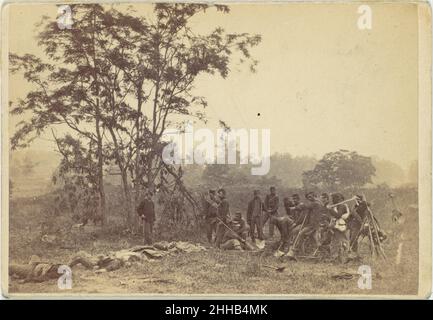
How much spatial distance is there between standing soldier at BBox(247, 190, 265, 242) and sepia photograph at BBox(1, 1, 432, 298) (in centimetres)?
3

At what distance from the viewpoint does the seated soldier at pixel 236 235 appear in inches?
289

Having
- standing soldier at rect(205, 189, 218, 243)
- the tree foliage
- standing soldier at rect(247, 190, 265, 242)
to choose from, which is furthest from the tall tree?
the tree foliage

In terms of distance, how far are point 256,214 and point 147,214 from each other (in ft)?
4.87

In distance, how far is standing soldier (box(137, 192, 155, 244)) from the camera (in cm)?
741

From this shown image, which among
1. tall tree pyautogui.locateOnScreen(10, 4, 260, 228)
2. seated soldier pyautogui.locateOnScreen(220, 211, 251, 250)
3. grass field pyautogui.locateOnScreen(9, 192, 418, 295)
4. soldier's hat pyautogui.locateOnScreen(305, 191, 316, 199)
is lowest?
grass field pyautogui.locateOnScreen(9, 192, 418, 295)

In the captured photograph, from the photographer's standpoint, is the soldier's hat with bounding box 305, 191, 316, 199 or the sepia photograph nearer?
the sepia photograph

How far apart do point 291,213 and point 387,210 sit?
128cm

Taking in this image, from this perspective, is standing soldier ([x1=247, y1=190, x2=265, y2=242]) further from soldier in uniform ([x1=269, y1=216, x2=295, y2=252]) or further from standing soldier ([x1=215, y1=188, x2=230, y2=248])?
standing soldier ([x1=215, y1=188, x2=230, y2=248])

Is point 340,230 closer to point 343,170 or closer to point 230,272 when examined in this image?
point 343,170

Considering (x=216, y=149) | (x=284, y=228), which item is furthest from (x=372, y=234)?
(x=216, y=149)

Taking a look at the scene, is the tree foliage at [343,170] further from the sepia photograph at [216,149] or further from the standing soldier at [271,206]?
the standing soldier at [271,206]

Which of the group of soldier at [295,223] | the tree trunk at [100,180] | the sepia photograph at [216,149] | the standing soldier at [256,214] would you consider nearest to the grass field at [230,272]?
the sepia photograph at [216,149]

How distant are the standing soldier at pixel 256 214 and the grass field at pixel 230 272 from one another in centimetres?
33

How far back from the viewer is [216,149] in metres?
7.39
